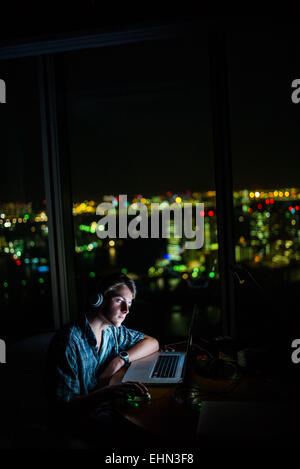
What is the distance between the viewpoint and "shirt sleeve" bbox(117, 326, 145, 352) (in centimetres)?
206

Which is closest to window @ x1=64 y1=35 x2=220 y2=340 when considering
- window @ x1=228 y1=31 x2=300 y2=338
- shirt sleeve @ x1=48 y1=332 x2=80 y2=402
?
window @ x1=228 y1=31 x2=300 y2=338

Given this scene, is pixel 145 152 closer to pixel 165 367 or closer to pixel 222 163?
pixel 222 163

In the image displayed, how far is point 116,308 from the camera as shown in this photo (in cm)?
179

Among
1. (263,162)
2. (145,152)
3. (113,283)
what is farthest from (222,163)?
(113,283)

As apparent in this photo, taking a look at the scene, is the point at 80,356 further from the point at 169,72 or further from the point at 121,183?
the point at 169,72

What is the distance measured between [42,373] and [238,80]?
2.25 meters

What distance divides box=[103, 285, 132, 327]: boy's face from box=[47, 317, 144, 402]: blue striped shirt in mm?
114

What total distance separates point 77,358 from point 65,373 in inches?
5.1

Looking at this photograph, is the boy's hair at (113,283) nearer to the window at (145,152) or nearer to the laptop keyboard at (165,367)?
the laptop keyboard at (165,367)

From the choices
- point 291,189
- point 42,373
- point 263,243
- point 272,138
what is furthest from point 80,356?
point 272,138

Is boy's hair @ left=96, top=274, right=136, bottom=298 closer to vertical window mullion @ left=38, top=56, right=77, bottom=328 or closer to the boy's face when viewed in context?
the boy's face

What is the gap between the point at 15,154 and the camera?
2875 millimetres

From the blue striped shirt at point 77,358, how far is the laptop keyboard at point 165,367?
0.86 feet

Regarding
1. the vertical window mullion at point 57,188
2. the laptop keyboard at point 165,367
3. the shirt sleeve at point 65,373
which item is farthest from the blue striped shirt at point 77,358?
the vertical window mullion at point 57,188
